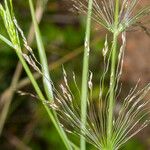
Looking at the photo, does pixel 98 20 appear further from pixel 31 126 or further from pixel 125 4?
pixel 31 126

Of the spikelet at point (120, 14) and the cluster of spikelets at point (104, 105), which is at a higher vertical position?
the spikelet at point (120, 14)

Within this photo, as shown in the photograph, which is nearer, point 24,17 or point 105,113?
point 105,113

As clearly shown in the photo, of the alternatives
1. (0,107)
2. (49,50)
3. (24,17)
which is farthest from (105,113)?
(24,17)

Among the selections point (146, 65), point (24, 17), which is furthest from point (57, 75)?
→ point (146, 65)

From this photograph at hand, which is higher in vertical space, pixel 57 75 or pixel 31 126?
pixel 57 75

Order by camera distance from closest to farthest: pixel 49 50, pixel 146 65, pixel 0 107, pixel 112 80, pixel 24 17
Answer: pixel 112 80 < pixel 0 107 < pixel 49 50 < pixel 24 17 < pixel 146 65

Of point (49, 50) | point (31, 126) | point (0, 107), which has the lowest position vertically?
point (31, 126)

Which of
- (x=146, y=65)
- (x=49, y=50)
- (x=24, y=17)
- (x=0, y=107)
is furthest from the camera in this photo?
(x=146, y=65)

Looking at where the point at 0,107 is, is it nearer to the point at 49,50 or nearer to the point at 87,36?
the point at 49,50

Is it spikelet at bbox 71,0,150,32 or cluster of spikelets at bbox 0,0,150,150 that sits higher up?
spikelet at bbox 71,0,150,32

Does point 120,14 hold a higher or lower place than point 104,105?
higher
